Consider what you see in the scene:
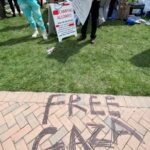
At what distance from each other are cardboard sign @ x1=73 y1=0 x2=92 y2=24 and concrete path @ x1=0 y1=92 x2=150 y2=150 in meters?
1.80

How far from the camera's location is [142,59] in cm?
432

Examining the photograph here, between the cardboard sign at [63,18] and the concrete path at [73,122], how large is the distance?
2060 mm

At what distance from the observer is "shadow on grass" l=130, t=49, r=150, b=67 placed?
Result: 4145mm

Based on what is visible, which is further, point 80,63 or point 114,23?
point 114,23

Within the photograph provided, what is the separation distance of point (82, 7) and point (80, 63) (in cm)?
118

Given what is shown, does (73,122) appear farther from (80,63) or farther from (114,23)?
(114,23)

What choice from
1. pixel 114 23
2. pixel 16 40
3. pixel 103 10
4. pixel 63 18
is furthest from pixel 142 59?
pixel 16 40

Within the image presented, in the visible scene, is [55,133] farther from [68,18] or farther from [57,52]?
[68,18]

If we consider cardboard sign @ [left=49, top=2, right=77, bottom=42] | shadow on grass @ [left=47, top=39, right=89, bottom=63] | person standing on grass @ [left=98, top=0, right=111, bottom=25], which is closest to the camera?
shadow on grass @ [left=47, top=39, right=89, bottom=63]

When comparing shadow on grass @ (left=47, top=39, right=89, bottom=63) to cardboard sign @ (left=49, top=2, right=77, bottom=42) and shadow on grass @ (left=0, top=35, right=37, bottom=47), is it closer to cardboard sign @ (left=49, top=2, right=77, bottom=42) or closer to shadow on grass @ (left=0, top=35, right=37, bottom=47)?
cardboard sign @ (left=49, top=2, right=77, bottom=42)

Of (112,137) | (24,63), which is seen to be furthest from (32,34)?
(112,137)

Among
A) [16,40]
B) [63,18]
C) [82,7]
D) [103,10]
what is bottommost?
[16,40]

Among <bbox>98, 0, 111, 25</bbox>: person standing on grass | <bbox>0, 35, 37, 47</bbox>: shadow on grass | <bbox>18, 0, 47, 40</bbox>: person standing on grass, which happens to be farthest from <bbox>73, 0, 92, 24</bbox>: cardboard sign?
<bbox>98, 0, 111, 25</bbox>: person standing on grass

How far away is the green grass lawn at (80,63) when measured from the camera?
3600 mm
